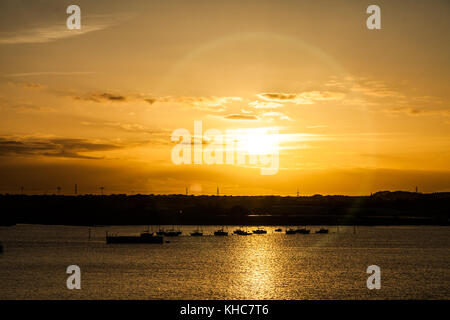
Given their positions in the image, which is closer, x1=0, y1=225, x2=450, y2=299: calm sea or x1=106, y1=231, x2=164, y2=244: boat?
x1=0, y1=225, x2=450, y2=299: calm sea

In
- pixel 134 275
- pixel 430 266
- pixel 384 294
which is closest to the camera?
pixel 384 294

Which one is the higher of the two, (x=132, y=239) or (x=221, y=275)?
(x=221, y=275)

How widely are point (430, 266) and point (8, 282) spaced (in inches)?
3019

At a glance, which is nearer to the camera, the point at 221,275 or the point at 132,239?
the point at 221,275

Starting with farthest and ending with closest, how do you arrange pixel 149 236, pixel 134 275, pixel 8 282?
pixel 149 236 < pixel 134 275 < pixel 8 282

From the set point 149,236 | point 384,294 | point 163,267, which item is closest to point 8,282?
point 163,267

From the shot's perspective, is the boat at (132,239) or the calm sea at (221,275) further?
the boat at (132,239)
